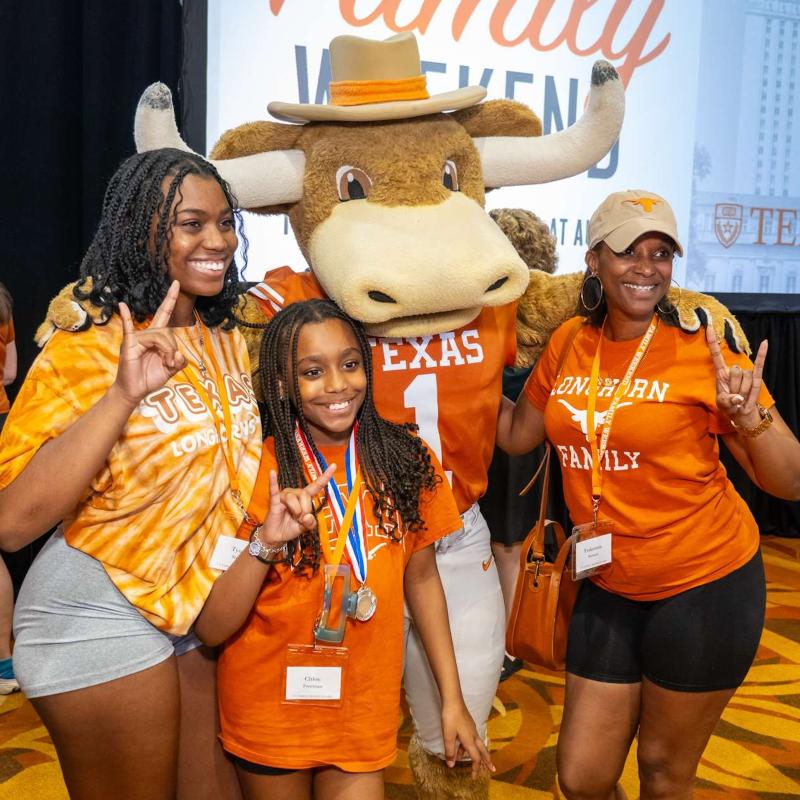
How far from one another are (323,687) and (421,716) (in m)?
0.54

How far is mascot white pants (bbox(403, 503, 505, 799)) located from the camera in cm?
203

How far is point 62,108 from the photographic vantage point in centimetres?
367

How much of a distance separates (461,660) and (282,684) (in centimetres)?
55

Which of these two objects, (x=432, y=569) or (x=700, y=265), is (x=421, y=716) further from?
(x=700, y=265)

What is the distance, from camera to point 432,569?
1.81m

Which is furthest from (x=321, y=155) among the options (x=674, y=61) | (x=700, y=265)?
(x=700, y=265)

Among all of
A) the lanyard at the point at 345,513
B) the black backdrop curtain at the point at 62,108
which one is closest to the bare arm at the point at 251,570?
the lanyard at the point at 345,513

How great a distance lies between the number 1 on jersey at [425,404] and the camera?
Result: 6.59 feet

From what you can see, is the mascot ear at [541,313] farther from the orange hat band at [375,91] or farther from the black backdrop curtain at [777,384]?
the black backdrop curtain at [777,384]

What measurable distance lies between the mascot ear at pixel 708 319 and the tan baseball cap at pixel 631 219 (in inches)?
4.2

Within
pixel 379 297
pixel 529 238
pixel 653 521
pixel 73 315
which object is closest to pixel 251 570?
pixel 73 315

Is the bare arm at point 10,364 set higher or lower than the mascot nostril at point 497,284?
lower

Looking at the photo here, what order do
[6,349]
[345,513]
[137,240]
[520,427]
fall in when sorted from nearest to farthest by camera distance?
[137,240] < [345,513] < [520,427] < [6,349]

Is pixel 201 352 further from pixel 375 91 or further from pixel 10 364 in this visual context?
pixel 10 364
